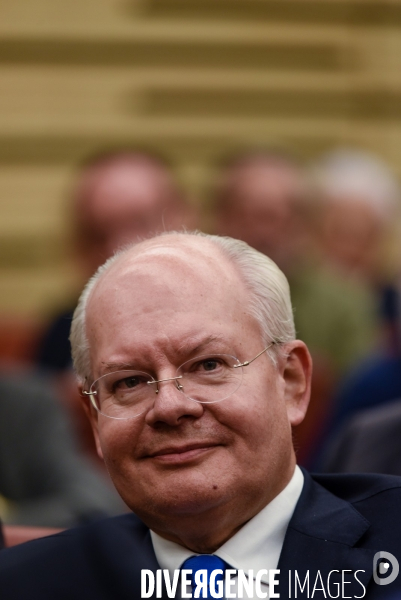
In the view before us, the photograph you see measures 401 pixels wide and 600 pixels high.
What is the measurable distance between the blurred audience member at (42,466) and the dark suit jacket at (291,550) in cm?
114

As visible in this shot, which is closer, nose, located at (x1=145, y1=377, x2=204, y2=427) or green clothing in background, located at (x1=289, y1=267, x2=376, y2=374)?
nose, located at (x1=145, y1=377, x2=204, y2=427)

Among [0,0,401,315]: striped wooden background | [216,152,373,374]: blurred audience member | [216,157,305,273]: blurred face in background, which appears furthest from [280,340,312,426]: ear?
[0,0,401,315]: striped wooden background

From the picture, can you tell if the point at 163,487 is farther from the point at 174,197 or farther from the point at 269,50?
the point at 269,50

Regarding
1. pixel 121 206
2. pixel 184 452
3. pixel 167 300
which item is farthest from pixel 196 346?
pixel 121 206

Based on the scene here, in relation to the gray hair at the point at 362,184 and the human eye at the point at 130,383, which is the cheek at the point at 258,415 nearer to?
the human eye at the point at 130,383

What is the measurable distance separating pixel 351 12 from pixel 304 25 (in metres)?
0.36

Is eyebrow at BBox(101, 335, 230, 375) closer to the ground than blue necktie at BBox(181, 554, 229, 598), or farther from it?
farther from it

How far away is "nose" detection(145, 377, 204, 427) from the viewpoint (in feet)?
7.09

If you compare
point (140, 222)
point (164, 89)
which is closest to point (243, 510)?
Result: point (140, 222)

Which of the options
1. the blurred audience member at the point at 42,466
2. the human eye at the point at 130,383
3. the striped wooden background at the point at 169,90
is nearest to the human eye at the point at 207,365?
the human eye at the point at 130,383

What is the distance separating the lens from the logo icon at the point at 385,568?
2101 mm

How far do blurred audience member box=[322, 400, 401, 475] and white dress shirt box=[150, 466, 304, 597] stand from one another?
72 centimetres

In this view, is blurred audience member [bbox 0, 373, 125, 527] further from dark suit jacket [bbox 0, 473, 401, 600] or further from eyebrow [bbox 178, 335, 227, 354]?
eyebrow [bbox 178, 335, 227, 354]

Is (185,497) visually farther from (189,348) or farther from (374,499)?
(374,499)
